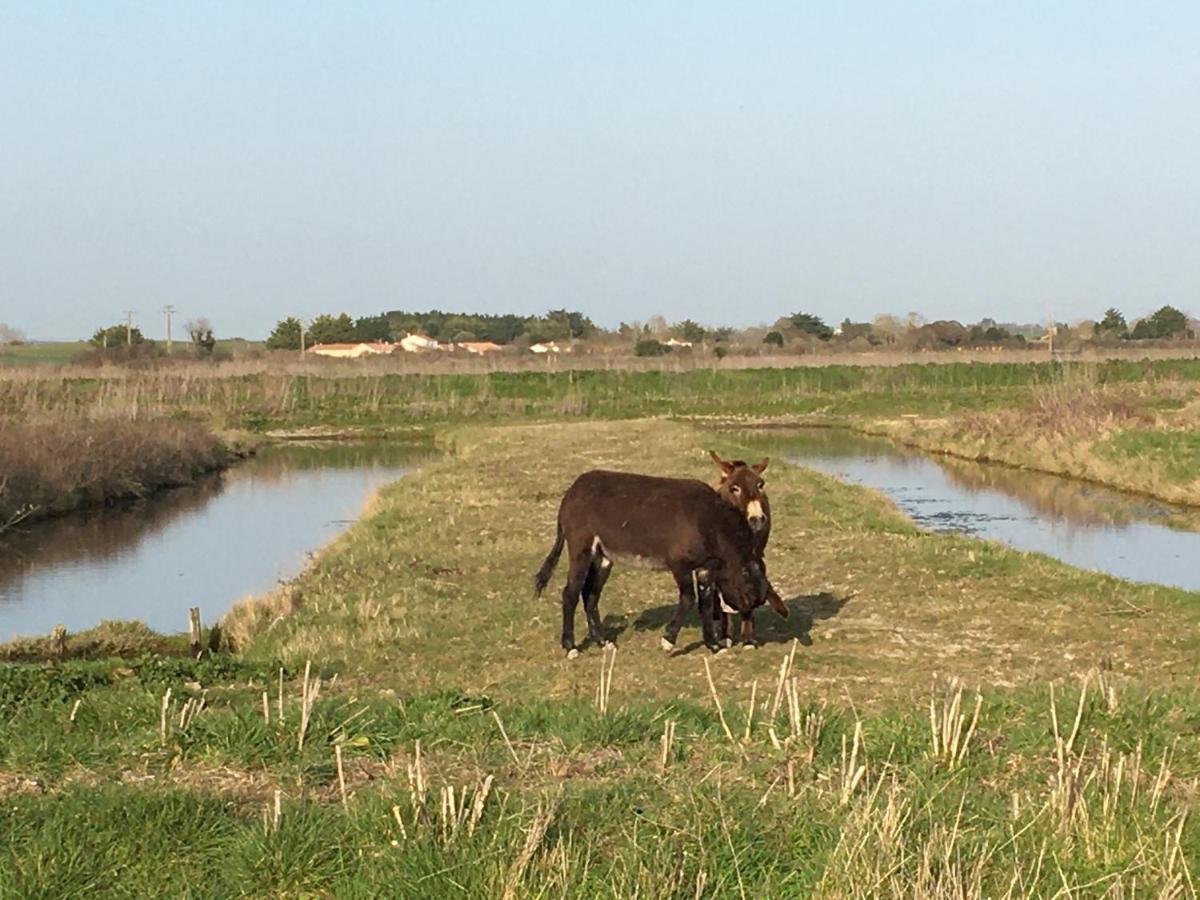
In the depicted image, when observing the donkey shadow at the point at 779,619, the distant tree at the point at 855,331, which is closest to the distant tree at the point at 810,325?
the distant tree at the point at 855,331

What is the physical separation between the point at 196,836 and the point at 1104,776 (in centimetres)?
432

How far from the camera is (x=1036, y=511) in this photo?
1096 inches

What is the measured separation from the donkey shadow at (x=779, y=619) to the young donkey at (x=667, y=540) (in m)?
0.67

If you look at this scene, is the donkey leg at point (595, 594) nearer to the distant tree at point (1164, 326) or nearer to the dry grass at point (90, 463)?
the dry grass at point (90, 463)

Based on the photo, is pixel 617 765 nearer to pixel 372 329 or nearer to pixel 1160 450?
pixel 1160 450

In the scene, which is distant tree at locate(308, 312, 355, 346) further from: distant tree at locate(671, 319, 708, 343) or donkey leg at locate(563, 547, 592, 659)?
donkey leg at locate(563, 547, 592, 659)

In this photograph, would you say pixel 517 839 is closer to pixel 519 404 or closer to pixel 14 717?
pixel 14 717

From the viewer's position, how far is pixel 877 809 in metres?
6.09

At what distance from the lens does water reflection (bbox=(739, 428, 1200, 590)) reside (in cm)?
2158

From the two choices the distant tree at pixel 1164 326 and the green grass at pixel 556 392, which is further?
the distant tree at pixel 1164 326

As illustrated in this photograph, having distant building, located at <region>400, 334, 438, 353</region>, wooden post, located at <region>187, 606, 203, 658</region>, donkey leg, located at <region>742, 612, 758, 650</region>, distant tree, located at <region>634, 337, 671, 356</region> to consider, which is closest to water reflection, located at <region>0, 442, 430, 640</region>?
wooden post, located at <region>187, 606, 203, 658</region>

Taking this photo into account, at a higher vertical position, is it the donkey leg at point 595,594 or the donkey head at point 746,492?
the donkey head at point 746,492

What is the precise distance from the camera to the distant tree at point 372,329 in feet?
405

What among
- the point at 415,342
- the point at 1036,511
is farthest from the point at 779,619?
the point at 415,342
